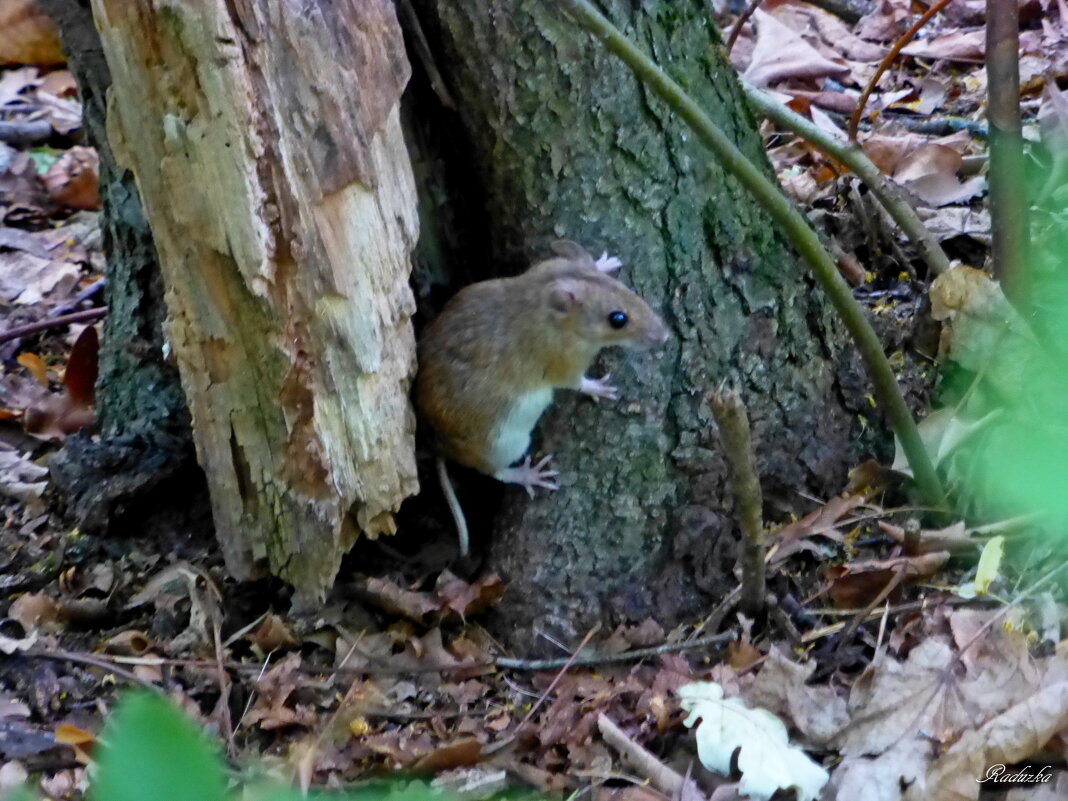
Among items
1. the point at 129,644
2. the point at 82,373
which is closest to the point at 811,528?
the point at 129,644

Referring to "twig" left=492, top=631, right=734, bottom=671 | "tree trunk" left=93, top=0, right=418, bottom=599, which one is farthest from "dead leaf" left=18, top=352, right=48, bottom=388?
"twig" left=492, top=631, right=734, bottom=671

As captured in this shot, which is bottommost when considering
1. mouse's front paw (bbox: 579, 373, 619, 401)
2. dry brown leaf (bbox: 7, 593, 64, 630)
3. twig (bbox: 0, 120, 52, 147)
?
dry brown leaf (bbox: 7, 593, 64, 630)

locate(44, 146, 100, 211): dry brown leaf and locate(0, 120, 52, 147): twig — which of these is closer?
locate(44, 146, 100, 211): dry brown leaf

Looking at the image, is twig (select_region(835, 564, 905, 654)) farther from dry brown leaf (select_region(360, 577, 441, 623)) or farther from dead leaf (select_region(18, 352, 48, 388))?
dead leaf (select_region(18, 352, 48, 388))

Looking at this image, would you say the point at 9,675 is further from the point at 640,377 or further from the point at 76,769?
the point at 640,377

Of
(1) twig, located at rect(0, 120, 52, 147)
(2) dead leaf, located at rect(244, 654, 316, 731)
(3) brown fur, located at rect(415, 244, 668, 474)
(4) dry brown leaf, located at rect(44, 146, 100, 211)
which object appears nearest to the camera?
(2) dead leaf, located at rect(244, 654, 316, 731)

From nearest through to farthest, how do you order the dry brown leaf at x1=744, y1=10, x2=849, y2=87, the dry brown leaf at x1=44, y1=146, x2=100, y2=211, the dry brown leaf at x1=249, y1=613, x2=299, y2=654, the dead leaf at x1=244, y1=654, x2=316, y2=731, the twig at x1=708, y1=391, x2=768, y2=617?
the twig at x1=708, y1=391, x2=768, y2=617
the dead leaf at x1=244, y1=654, x2=316, y2=731
the dry brown leaf at x1=249, y1=613, x2=299, y2=654
the dry brown leaf at x1=744, y1=10, x2=849, y2=87
the dry brown leaf at x1=44, y1=146, x2=100, y2=211

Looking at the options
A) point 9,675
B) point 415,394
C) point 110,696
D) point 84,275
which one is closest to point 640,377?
point 415,394

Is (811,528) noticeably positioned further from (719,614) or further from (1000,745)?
(1000,745)
